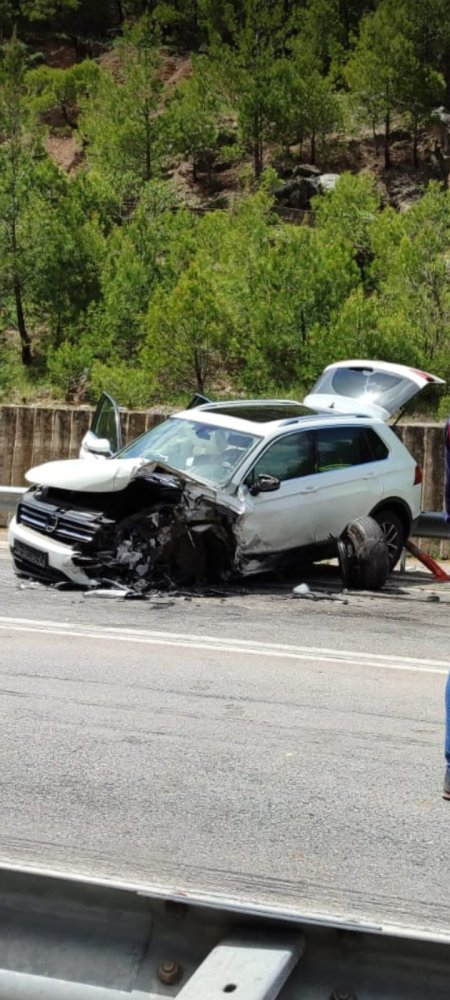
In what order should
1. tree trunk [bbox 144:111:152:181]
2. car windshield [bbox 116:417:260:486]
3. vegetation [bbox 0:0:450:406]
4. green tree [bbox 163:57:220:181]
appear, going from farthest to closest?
green tree [bbox 163:57:220:181] < tree trunk [bbox 144:111:152:181] < vegetation [bbox 0:0:450:406] < car windshield [bbox 116:417:260:486]

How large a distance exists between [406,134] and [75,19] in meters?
52.3

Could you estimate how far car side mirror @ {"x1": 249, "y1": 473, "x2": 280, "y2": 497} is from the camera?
11.0 meters

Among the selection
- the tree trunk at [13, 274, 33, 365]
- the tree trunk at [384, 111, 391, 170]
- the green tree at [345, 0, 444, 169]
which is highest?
the green tree at [345, 0, 444, 169]

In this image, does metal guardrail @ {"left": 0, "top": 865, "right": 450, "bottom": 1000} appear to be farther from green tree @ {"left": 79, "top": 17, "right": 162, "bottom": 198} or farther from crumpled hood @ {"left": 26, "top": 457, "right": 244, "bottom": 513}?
green tree @ {"left": 79, "top": 17, "right": 162, "bottom": 198}

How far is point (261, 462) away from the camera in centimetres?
1140

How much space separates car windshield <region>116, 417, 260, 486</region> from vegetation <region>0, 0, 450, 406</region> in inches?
683

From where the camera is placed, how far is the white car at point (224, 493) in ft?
35.2

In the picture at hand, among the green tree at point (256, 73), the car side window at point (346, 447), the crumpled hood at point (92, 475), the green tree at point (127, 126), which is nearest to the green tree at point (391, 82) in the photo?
the green tree at point (256, 73)

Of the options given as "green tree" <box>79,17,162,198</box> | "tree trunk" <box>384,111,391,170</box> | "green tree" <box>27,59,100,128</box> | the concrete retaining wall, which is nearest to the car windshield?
the concrete retaining wall

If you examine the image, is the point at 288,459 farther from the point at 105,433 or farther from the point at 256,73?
the point at 256,73

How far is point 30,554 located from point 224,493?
76.0 inches

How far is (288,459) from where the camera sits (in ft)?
38.2

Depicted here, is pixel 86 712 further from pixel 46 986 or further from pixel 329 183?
pixel 329 183

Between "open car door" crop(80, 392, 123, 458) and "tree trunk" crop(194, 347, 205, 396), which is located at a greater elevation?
"open car door" crop(80, 392, 123, 458)
